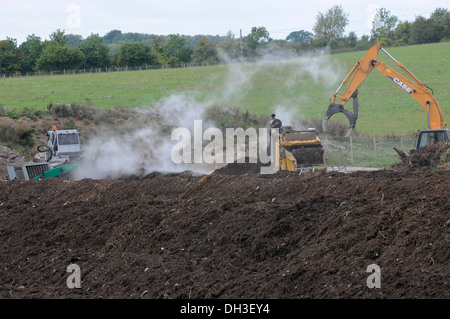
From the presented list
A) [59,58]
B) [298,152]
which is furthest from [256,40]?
[59,58]

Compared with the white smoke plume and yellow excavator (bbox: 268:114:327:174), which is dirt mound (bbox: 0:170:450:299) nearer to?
yellow excavator (bbox: 268:114:327:174)

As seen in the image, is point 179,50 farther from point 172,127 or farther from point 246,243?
point 246,243

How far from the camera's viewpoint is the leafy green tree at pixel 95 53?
63812mm

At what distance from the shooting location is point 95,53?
64250 mm

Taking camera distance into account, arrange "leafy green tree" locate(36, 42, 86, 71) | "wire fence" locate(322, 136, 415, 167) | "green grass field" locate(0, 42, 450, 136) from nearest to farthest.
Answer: "green grass field" locate(0, 42, 450, 136) → "wire fence" locate(322, 136, 415, 167) → "leafy green tree" locate(36, 42, 86, 71)

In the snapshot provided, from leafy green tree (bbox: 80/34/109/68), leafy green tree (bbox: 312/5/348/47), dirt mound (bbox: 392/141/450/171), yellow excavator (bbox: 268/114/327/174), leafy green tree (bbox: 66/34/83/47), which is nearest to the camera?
dirt mound (bbox: 392/141/450/171)

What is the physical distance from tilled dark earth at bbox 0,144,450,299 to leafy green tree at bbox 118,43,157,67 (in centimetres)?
Result: 4857

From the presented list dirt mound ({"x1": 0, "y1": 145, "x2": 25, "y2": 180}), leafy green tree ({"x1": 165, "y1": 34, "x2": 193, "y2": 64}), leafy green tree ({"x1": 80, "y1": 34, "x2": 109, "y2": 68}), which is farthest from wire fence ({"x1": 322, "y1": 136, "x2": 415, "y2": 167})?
leafy green tree ({"x1": 80, "y1": 34, "x2": 109, "y2": 68})

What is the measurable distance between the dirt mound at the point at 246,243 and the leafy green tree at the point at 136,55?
48.6 metres

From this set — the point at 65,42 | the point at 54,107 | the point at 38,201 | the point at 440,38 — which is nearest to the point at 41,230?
the point at 38,201

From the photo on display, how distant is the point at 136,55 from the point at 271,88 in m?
37.0

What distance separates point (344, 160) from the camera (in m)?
30.8

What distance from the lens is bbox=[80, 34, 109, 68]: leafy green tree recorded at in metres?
63.8

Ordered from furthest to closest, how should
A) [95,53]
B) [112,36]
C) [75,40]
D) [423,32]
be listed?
[112,36] < [75,40] < [95,53] < [423,32]
